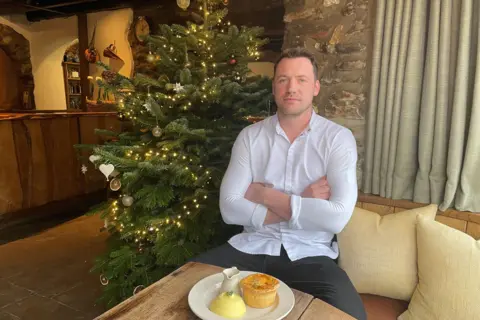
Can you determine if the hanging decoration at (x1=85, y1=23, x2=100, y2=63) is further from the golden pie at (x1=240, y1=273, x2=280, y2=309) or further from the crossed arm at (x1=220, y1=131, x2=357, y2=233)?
the golden pie at (x1=240, y1=273, x2=280, y2=309)

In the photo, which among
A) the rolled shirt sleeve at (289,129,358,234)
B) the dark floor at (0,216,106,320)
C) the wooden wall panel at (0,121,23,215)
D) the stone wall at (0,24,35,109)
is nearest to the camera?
the rolled shirt sleeve at (289,129,358,234)

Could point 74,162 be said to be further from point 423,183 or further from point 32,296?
point 423,183

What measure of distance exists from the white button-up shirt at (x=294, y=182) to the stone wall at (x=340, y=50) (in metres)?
0.46

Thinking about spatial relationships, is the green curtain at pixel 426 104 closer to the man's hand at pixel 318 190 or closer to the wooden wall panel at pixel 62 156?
the man's hand at pixel 318 190

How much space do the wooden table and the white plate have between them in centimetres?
2

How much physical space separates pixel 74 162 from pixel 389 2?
400cm

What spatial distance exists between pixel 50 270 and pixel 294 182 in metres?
2.33

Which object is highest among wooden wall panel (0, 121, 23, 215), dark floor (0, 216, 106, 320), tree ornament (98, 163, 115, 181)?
tree ornament (98, 163, 115, 181)

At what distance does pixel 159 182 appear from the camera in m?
2.04

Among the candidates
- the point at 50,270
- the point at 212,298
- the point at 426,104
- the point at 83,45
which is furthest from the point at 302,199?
the point at 83,45

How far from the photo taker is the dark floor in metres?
2.45

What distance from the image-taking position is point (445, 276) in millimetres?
Result: 1429

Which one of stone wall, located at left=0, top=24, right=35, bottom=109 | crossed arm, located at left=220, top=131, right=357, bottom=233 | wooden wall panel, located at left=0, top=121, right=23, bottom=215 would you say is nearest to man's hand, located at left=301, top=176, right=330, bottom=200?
crossed arm, located at left=220, top=131, right=357, bottom=233

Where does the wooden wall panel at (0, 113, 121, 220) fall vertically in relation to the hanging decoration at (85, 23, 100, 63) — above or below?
below
